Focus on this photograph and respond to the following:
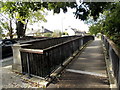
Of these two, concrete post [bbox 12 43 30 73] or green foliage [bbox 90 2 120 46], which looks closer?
concrete post [bbox 12 43 30 73]

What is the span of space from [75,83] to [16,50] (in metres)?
2.82

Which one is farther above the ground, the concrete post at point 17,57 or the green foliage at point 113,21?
the green foliage at point 113,21

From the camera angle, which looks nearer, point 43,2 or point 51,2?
point 51,2

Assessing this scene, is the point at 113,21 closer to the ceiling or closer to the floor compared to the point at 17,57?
closer to the ceiling

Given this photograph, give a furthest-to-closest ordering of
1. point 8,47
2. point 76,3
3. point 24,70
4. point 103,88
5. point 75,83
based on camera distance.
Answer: point 8,47 → point 76,3 → point 24,70 → point 75,83 → point 103,88

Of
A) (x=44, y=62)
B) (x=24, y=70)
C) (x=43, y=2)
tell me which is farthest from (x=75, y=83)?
(x=43, y=2)

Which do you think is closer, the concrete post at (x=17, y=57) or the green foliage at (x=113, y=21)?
the concrete post at (x=17, y=57)

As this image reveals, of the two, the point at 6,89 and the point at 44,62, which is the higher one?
the point at 44,62

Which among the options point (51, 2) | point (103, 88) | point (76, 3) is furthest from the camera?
point (51, 2)

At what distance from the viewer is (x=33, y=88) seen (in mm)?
3186

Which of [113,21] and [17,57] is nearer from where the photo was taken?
[17,57]

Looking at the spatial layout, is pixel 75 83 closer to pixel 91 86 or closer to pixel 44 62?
pixel 91 86

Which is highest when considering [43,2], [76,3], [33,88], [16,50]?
[43,2]

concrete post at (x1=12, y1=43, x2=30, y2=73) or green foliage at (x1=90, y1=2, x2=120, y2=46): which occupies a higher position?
green foliage at (x1=90, y1=2, x2=120, y2=46)
